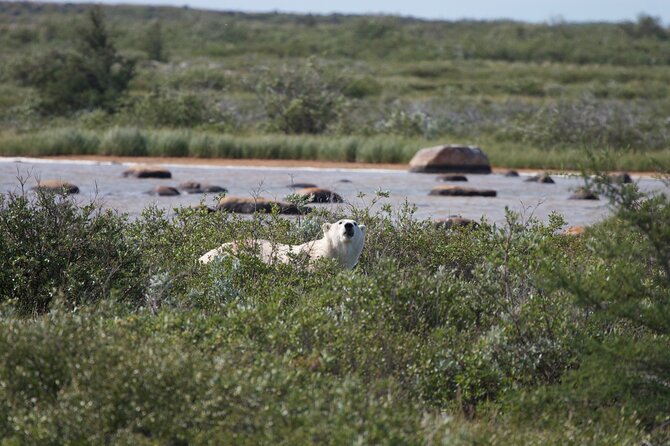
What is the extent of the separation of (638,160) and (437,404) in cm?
1800

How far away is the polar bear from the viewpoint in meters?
8.02

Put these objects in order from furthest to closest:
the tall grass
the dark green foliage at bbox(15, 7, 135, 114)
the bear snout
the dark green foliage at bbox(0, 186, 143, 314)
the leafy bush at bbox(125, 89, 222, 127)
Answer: the dark green foliage at bbox(15, 7, 135, 114), the leafy bush at bbox(125, 89, 222, 127), the tall grass, the bear snout, the dark green foliage at bbox(0, 186, 143, 314)

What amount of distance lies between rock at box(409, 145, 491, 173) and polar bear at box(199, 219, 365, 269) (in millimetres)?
12622

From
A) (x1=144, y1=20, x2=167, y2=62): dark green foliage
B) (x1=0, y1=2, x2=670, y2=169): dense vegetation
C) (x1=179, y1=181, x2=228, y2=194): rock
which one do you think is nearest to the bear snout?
(x1=0, y1=2, x2=670, y2=169): dense vegetation

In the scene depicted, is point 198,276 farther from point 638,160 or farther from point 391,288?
point 638,160

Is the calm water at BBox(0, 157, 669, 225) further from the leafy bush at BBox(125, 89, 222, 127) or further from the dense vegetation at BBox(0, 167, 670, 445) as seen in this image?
the leafy bush at BBox(125, 89, 222, 127)

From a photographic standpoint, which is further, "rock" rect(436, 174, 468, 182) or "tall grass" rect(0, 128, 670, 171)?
"tall grass" rect(0, 128, 670, 171)

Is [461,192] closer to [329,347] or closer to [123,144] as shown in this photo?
[123,144]

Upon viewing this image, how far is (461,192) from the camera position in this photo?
56.5 ft

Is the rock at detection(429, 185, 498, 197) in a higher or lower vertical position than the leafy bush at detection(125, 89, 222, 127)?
lower

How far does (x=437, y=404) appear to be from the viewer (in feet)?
19.1

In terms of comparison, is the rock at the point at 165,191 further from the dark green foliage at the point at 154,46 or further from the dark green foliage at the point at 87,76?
the dark green foliage at the point at 154,46

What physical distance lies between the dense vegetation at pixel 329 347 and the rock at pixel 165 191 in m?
7.80

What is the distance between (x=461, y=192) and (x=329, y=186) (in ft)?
6.74
